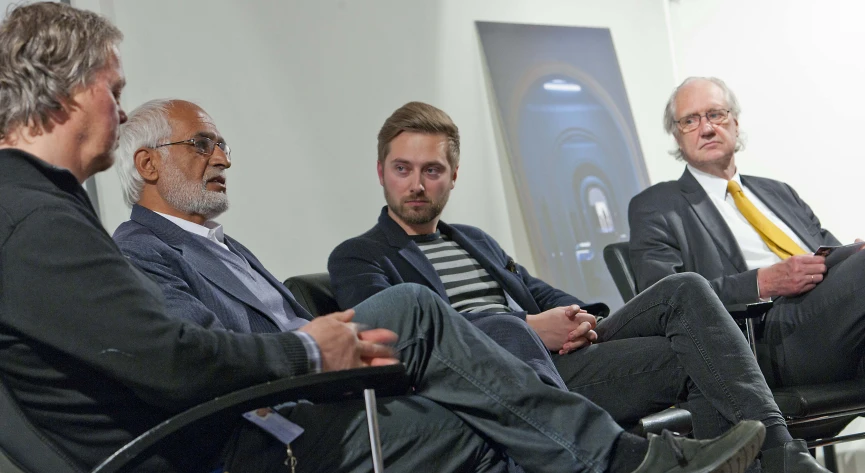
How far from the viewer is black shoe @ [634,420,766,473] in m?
1.73

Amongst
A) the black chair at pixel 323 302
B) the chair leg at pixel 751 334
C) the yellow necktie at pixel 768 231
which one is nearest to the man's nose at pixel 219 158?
the black chair at pixel 323 302

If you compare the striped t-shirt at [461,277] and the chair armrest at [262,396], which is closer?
the chair armrest at [262,396]

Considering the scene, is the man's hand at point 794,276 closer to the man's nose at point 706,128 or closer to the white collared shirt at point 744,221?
the white collared shirt at point 744,221

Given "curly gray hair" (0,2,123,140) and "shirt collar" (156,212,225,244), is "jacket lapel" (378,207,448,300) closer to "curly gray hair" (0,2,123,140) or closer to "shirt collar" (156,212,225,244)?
"shirt collar" (156,212,225,244)

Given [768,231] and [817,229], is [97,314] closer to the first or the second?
[768,231]

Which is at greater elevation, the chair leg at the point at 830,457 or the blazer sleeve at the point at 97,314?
the blazer sleeve at the point at 97,314

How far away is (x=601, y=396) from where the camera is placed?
2.60 metres

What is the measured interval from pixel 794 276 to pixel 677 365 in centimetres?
62

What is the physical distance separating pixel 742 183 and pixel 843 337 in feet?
3.28

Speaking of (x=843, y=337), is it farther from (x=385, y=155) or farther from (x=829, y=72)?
(x=829, y=72)

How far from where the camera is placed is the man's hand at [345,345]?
1.64 m

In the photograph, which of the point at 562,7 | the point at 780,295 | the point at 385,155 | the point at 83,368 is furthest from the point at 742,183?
the point at 83,368

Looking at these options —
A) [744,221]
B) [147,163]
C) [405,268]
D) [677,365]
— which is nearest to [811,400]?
[677,365]

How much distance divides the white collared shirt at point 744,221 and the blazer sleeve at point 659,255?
0.20 meters
